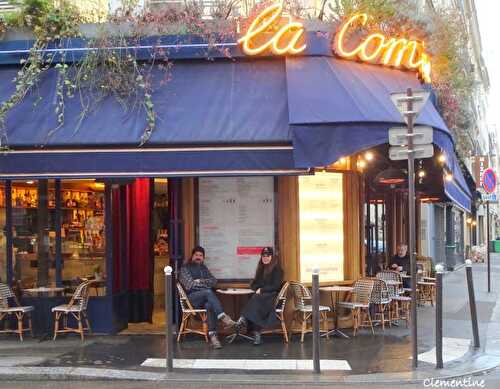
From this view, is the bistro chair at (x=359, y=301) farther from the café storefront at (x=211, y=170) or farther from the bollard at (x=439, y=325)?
the bollard at (x=439, y=325)

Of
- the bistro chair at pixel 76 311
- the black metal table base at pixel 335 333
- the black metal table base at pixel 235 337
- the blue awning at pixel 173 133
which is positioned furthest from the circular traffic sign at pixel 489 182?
the bistro chair at pixel 76 311

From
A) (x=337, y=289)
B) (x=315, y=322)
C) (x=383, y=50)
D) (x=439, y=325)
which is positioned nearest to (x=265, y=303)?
(x=337, y=289)

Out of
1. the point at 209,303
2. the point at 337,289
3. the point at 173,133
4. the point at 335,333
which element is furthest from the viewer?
the point at 335,333

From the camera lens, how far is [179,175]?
31.2 ft

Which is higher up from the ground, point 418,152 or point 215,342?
point 418,152

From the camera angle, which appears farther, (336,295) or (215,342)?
(336,295)

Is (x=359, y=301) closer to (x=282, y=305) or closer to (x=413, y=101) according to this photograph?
(x=282, y=305)

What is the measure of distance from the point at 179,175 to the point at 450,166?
4861 millimetres

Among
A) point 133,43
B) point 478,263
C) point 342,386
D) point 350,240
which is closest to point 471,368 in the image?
point 342,386

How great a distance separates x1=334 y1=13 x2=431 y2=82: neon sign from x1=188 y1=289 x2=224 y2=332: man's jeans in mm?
4234

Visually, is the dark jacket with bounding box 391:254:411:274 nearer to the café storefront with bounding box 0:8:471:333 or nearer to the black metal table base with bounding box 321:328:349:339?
the café storefront with bounding box 0:8:471:333

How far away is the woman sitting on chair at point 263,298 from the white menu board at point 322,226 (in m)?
0.95

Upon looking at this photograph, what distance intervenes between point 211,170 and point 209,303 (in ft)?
6.91

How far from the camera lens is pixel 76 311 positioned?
1056cm
